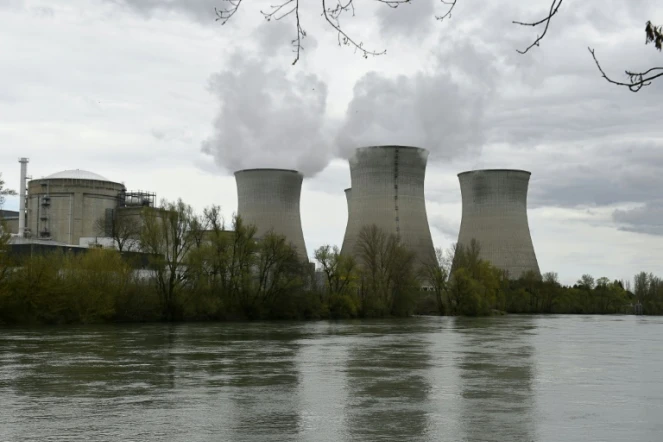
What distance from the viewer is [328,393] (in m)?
10.0

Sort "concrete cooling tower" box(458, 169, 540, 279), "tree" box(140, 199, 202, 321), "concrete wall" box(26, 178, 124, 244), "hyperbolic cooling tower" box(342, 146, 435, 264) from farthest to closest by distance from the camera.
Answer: "concrete wall" box(26, 178, 124, 244) < "concrete cooling tower" box(458, 169, 540, 279) < "hyperbolic cooling tower" box(342, 146, 435, 264) < "tree" box(140, 199, 202, 321)

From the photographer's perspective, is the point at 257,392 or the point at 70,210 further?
the point at 70,210

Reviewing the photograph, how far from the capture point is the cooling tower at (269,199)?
137ft

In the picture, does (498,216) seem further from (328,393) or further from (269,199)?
(328,393)

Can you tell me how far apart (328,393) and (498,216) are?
38.4 m

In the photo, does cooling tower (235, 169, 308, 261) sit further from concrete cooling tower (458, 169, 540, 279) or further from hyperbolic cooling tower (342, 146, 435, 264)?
concrete cooling tower (458, 169, 540, 279)

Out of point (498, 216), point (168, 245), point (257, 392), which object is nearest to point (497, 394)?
point (257, 392)

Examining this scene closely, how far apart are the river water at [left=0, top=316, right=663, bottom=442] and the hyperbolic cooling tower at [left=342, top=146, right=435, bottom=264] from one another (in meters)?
24.0

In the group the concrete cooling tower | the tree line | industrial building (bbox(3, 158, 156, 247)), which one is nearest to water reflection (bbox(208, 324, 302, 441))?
the tree line

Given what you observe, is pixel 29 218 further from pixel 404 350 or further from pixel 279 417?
pixel 279 417

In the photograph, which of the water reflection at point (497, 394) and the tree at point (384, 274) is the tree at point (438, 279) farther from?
the water reflection at point (497, 394)

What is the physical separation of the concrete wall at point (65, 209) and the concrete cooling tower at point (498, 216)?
24831mm

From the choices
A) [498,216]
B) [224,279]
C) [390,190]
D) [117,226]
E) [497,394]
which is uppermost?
[390,190]

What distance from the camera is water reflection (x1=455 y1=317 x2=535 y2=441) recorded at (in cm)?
748
